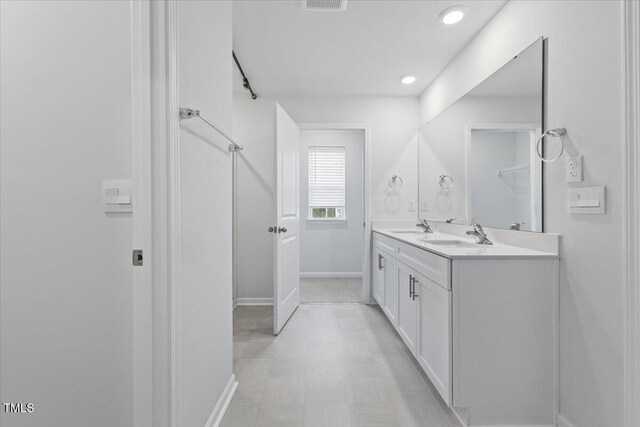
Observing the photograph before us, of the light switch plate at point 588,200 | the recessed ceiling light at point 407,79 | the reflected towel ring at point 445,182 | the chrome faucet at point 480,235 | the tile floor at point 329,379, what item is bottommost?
the tile floor at point 329,379

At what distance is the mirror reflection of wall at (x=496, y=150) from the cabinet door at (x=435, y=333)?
664 millimetres

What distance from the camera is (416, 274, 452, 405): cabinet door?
158 cm

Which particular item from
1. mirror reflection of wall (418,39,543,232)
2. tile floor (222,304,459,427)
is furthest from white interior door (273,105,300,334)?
mirror reflection of wall (418,39,543,232)

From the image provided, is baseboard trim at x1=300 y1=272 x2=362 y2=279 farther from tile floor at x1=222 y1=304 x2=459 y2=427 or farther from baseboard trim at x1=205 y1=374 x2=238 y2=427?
baseboard trim at x1=205 y1=374 x2=238 y2=427

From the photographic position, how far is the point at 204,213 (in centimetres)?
142

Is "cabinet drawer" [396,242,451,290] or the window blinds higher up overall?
the window blinds

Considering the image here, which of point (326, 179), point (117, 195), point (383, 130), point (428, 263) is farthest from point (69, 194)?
point (326, 179)

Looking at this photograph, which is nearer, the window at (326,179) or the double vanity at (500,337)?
the double vanity at (500,337)

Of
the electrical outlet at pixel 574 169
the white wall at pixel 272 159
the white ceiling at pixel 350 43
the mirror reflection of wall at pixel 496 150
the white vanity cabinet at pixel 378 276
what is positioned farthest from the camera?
the white wall at pixel 272 159

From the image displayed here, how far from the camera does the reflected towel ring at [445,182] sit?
9.36 feet

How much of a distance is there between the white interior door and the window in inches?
68.8

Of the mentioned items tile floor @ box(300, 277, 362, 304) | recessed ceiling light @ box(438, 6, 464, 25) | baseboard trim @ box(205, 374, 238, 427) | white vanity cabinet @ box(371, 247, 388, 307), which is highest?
recessed ceiling light @ box(438, 6, 464, 25)

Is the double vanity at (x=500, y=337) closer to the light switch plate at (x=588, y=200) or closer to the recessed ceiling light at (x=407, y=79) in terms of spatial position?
the light switch plate at (x=588, y=200)

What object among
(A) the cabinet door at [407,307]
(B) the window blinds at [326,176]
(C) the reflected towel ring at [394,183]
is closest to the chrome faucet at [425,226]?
(C) the reflected towel ring at [394,183]
